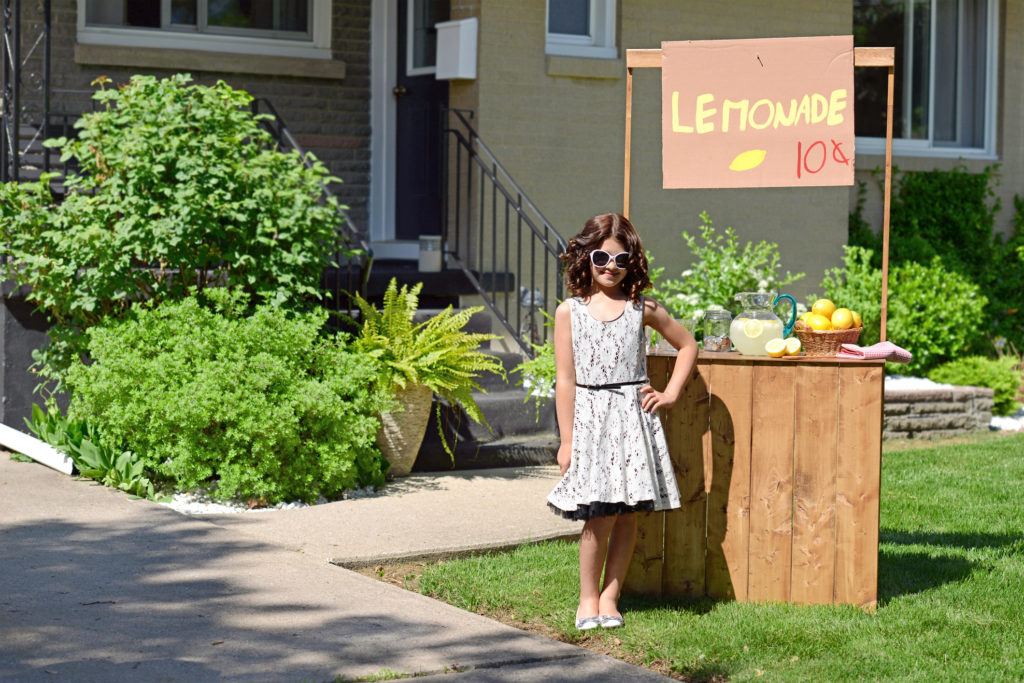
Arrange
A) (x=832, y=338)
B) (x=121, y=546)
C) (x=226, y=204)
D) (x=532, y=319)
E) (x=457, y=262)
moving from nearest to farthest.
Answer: (x=832, y=338), (x=121, y=546), (x=226, y=204), (x=532, y=319), (x=457, y=262)

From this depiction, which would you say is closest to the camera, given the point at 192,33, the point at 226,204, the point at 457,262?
the point at 226,204

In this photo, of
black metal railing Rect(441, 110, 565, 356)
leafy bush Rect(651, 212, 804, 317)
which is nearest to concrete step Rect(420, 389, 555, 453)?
black metal railing Rect(441, 110, 565, 356)

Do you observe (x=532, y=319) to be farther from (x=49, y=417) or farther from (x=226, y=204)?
(x=49, y=417)

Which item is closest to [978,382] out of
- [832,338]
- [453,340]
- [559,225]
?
[559,225]

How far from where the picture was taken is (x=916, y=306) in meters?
10.8

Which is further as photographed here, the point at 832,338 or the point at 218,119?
the point at 218,119

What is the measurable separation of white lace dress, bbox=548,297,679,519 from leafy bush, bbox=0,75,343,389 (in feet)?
9.62

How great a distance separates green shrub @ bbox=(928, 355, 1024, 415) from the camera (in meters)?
10.6

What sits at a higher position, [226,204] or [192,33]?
[192,33]

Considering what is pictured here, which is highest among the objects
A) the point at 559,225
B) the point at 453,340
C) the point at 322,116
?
the point at 322,116

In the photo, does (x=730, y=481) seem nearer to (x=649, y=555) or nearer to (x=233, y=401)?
(x=649, y=555)

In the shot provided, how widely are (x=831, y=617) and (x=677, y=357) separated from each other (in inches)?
43.2

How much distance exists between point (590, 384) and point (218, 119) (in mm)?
3657

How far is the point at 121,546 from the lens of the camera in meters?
5.67
